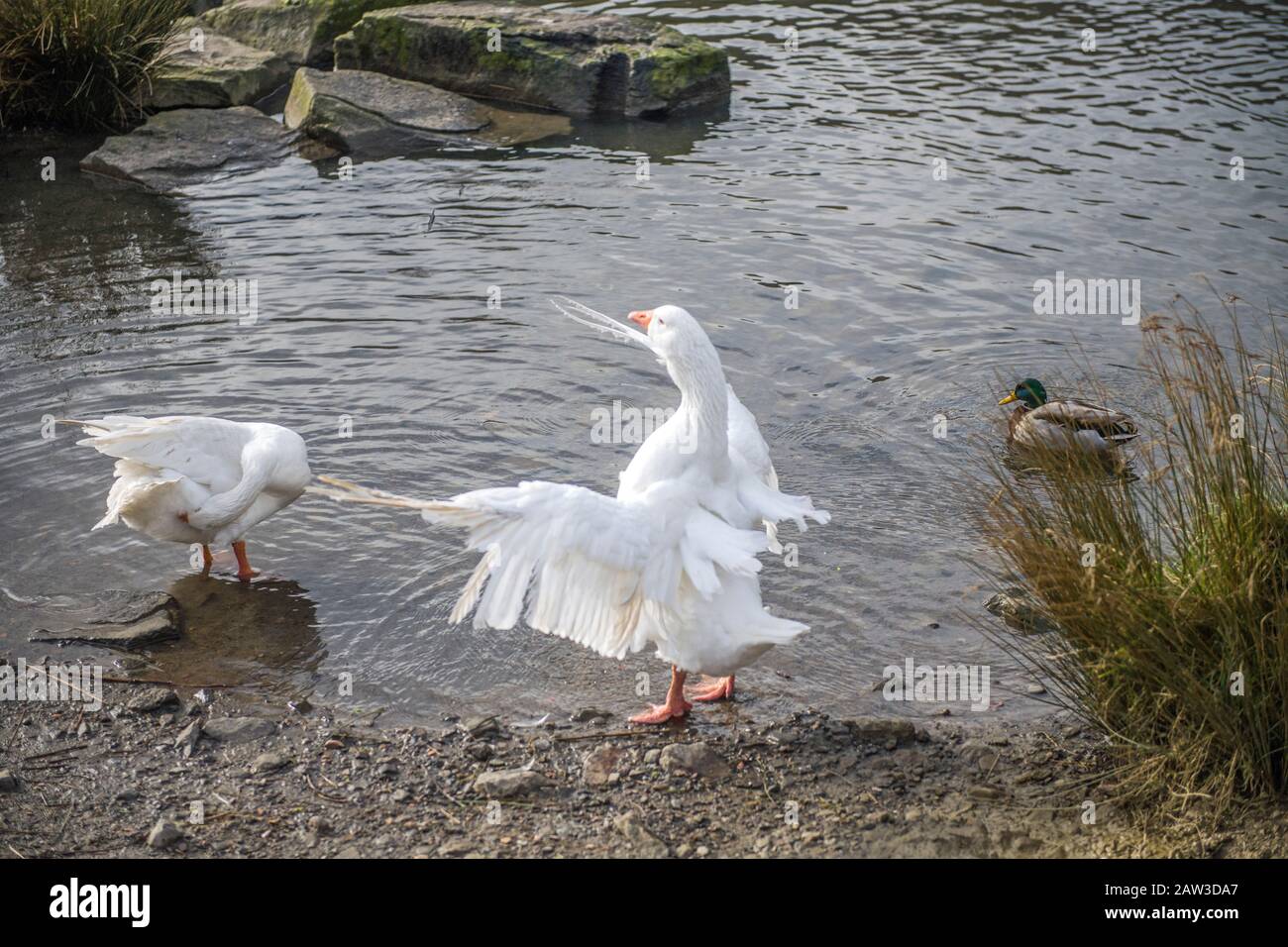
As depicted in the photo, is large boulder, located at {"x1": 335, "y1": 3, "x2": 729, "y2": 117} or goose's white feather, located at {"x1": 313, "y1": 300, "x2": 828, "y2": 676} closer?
goose's white feather, located at {"x1": 313, "y1": 300, "x2": 828, "y2": 676}

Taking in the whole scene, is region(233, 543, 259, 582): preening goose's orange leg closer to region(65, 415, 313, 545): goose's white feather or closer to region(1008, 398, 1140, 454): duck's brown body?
region(65, 415, 313, 545): goose's white feather

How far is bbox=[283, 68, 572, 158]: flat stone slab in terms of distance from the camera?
13.0 m

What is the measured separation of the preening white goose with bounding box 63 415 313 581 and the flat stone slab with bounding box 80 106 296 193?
6562 millimetres

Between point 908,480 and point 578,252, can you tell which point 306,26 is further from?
point 908,480

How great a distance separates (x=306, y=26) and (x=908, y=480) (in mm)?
11318

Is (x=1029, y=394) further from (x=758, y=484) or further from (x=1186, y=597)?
(x=1186, y=597)

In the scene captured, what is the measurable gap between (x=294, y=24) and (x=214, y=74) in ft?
6.47

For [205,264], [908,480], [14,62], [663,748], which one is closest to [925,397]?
[908,480]

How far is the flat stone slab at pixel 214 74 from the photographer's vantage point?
44.3 ft

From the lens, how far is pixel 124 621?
600cm

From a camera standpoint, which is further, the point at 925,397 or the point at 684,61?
the point at 684,61

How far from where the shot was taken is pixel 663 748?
4.97m

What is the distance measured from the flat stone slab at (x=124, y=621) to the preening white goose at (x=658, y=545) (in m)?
1.68

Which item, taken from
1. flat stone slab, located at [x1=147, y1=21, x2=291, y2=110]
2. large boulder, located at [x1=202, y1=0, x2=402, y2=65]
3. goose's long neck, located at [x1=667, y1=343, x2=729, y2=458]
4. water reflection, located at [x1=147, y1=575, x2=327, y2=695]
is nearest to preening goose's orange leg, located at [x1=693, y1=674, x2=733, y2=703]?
goose's long neck, located at [x1=667, y1=343, x2=729, y2=458]
